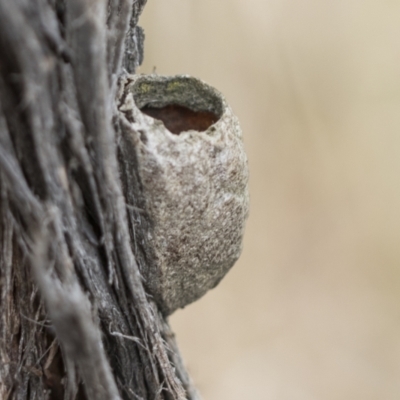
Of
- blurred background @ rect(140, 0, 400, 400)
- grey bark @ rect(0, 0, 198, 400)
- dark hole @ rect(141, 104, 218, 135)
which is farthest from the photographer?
blurred background @ rect(140, 0, 400, 400)

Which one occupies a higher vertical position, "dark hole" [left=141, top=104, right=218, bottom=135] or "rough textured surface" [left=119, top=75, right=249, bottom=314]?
"dark hole" [left=141, top=104, right=218, bottom=135]

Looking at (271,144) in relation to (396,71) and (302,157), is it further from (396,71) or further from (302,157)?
(396,71)

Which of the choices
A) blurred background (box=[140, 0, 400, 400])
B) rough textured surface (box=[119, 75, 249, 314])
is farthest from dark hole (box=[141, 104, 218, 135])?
blurred background (box=[140, 0, 400, 400])

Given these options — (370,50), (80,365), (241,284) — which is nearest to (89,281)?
(80,365)

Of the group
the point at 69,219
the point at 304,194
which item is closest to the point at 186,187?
the point at 69,219

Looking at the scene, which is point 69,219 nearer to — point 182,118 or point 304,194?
point 182,118

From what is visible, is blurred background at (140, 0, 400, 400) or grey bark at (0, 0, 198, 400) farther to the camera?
blurred background at (140, 0, 400, 400)

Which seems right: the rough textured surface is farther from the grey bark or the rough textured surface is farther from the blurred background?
the blurred background
